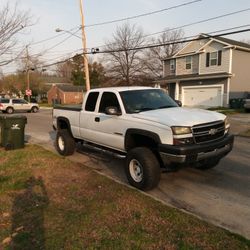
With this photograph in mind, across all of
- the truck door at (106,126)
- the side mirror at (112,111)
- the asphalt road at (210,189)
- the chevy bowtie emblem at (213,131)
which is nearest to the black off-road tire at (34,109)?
the asphalt road at (210,189)

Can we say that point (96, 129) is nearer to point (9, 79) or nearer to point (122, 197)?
point (122, 197)

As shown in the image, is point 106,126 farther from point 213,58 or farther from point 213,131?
point 213,58

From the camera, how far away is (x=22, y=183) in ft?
20.6

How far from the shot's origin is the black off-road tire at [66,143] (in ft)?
29.0

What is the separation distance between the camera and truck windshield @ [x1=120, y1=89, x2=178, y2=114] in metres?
6.55

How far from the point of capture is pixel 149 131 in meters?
5.71

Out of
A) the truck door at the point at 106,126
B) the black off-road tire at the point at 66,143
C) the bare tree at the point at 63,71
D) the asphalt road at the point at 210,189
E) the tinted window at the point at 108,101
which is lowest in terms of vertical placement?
the asphalt road at the point at 210,189

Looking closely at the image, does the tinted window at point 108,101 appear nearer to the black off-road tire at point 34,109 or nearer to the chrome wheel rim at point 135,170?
the chrome wheel rim at point 135,170

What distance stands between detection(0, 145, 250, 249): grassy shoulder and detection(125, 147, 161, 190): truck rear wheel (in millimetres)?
267

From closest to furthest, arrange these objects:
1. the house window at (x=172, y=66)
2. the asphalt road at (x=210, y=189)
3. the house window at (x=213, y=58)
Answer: the asphalt road at (x=210, y=189)
the house window at (x=213, y=58)
the house window at (x=172, y=66)

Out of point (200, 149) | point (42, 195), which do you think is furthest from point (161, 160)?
point (42, 195)

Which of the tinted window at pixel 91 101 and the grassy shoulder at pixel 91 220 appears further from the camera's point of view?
the tinted window at pixel 91 101

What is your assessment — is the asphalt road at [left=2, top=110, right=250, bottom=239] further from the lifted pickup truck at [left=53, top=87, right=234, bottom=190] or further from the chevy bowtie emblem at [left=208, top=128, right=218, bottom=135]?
the chevy bowtie emblem at [left=208, top=128, right=218, bottom=135]

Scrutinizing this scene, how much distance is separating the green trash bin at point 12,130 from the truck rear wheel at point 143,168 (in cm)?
500
